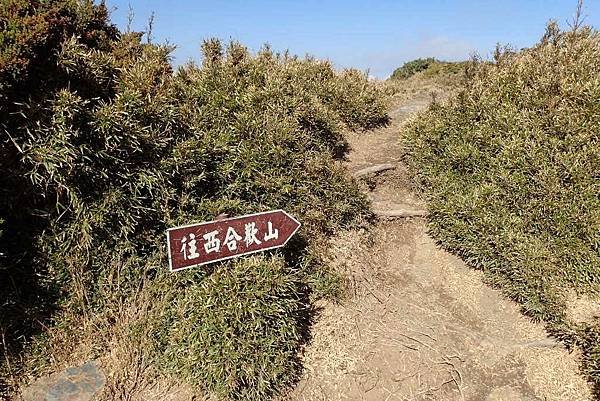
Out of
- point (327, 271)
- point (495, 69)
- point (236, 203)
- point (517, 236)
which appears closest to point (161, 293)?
point (236, 203)

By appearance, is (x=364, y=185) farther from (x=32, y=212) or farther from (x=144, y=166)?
(x=32, y=212)

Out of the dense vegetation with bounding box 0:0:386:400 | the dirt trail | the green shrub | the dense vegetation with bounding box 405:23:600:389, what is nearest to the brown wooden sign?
the dense vegetation with bounding box 0:0:386:400

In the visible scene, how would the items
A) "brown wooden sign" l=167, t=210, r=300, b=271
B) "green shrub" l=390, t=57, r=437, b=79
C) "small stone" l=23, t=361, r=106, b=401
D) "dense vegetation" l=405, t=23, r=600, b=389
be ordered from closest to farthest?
"brown wooden sign" l=167, t=210, r=300, b=271 → "small stone" l=23, t=361, r=106, b=401 → "dense vegetation" l=405, t=23, r=600, b=389 → "green shrub" l=390, t=57, r=437, b=79

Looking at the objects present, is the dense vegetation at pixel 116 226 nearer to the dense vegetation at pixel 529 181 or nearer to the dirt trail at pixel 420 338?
the dirt trail at pixel 420 338

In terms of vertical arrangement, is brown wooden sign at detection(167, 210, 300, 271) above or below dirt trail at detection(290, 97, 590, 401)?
above

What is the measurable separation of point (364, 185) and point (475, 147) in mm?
1909

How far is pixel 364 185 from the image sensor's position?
707 centimetres

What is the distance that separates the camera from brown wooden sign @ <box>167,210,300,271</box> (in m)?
3.46

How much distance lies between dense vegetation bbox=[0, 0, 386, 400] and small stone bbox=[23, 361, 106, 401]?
0.36 feet

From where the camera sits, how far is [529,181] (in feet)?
20.1

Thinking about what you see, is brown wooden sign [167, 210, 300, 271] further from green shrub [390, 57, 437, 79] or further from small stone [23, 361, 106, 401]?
green shrub [390, 57, 437, 79]

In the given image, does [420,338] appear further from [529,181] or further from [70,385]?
[70,385]

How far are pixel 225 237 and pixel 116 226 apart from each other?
1.47 m

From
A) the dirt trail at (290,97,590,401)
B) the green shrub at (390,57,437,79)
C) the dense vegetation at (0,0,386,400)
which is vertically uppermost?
the green shrub at (390,57,437,79)
